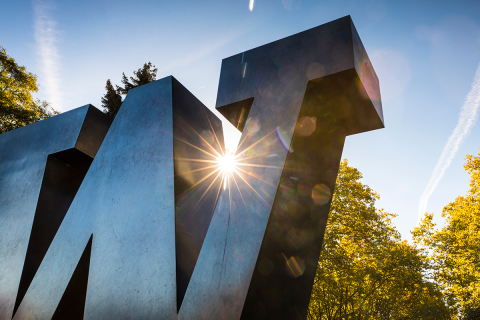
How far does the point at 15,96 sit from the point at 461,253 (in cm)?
2650

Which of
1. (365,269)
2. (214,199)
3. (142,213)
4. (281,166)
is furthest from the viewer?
(365,269)

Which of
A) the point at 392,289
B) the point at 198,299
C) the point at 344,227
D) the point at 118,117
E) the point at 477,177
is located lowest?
the point at 198,299

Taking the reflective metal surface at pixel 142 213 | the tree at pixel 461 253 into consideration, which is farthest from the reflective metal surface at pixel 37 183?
the tree at pixel 461 253

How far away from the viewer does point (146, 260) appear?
3.76 metres

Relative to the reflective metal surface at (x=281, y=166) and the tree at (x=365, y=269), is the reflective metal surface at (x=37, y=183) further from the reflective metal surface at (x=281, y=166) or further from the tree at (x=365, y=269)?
the tree at (x=365, y=269)

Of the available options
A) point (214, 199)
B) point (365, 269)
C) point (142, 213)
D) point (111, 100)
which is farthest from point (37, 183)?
point (111, 100)

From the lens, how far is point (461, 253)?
43.3 feet

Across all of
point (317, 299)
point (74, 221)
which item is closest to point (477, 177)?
point (317, 299)

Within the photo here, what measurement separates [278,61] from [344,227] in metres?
10.8

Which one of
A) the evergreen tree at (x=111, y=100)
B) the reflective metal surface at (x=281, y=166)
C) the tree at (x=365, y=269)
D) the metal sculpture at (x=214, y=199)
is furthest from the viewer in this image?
the evergreen tree at (x=111, y=100)

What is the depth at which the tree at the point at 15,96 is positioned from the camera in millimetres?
15852

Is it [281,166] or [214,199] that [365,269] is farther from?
[281,166]

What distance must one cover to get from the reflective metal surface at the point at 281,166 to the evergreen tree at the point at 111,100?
16069 mm

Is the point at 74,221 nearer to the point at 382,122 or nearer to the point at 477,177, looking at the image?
the point at 382,122
